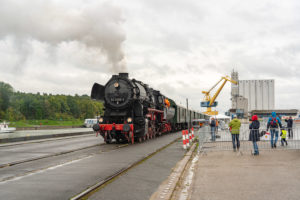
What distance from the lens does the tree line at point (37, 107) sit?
82062mm

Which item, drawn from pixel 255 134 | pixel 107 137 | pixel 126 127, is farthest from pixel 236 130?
pixel 107 137

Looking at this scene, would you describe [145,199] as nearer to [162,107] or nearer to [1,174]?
[1,174]

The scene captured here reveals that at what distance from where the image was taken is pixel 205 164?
10.4m

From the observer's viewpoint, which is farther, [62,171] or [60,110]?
[60,110]

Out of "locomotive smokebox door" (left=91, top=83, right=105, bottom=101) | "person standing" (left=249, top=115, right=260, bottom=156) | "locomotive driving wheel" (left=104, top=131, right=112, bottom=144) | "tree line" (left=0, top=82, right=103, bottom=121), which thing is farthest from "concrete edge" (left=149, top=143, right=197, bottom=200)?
"tree line" (left=0, top=82, right=103, bottom=121)

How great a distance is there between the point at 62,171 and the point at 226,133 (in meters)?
10.9

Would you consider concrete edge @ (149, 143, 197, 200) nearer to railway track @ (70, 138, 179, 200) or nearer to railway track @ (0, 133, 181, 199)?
railway track @ (0, 133, 181, 199)

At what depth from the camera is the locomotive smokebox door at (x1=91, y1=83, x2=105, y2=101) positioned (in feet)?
68.4

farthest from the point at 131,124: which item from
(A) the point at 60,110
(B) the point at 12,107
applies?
(A) the point at 60,110

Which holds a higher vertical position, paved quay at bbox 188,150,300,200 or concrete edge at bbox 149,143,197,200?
paved quay at bbox 188,150,300,200

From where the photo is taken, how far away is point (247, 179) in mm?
7699

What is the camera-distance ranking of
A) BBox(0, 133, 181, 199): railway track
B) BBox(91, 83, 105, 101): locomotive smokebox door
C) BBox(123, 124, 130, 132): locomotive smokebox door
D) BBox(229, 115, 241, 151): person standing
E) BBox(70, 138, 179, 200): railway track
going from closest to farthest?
BBox(70, 138, 179, 200): railway track → BBox(0, 133, 181, 199): railway track → BBox(229, 115, 241, 151): person standing → BBox(123, 124, 130, 132): locomotive smokebox door → BBox(91, 83, 105, 101): locomotive smokebox door

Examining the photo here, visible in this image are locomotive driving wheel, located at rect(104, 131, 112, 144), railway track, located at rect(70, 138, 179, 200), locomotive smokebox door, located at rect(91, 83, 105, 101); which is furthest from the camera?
locomotive smokebox door, located at rect(91, 83, 105, 101)

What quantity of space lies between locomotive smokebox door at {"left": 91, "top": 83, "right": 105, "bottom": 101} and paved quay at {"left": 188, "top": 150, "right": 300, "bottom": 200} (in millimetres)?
11321
